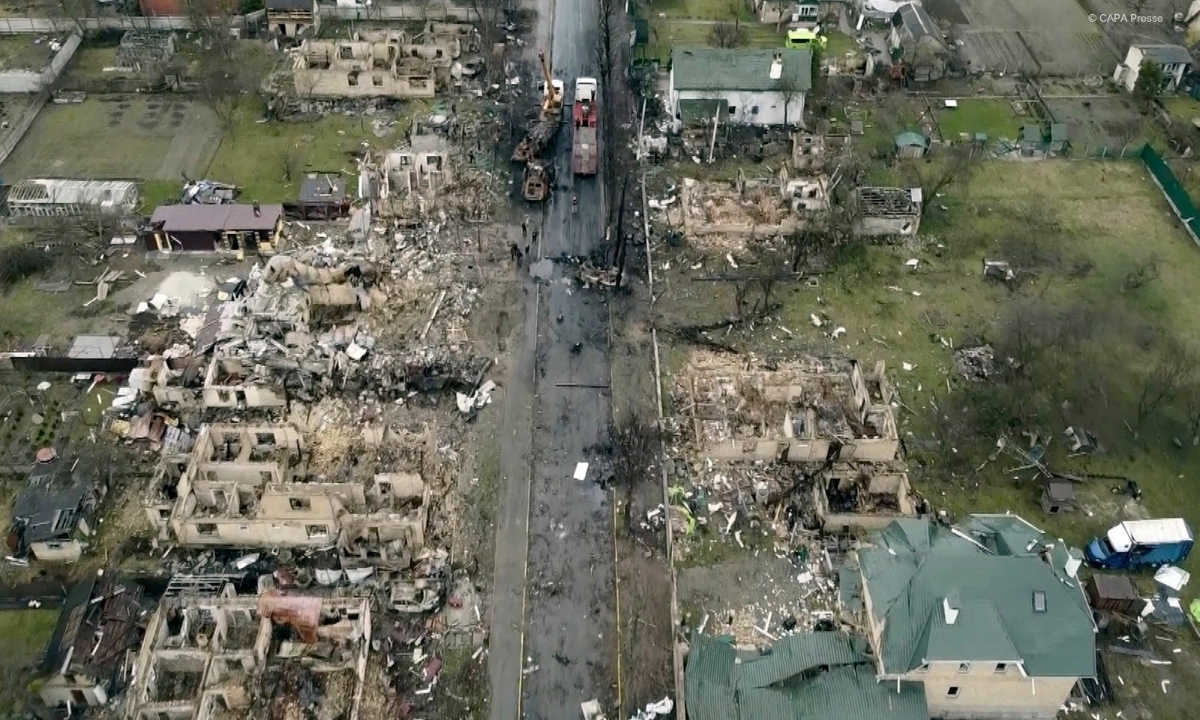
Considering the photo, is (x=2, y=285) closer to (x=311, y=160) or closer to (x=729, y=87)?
(x=311, y=160)

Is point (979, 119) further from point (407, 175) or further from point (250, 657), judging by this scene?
point (250, 657)

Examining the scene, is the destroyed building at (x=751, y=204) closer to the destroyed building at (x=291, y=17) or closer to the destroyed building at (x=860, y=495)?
the destroyed building at (x=860, y=495)

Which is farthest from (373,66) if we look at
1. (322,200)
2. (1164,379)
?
(1164,379)

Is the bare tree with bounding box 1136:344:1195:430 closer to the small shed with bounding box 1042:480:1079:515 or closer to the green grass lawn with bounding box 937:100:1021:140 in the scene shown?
the small shed with bounding box 1042:480:1079:515

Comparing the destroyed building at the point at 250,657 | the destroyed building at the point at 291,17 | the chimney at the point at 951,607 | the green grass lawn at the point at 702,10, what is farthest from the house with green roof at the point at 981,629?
the destroyed building at the point at 291,17

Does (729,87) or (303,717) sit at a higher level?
(729,87)

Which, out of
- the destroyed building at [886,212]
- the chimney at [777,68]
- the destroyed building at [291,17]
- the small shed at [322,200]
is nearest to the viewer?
the destroyed building at [886,212]

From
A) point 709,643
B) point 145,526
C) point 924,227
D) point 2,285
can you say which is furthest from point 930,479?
point 2,285
